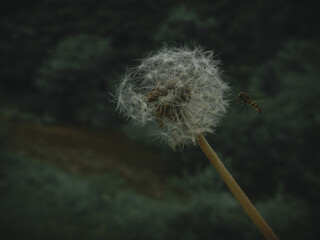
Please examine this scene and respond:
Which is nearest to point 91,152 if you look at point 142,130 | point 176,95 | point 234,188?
point 142,130

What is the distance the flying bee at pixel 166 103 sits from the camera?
0.98 metres

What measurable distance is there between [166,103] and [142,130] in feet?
22.5

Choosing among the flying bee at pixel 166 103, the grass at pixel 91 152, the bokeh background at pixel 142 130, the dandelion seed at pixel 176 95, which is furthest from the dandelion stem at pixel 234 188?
the grass at pixel 91 152

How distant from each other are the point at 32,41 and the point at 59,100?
2.28 meters

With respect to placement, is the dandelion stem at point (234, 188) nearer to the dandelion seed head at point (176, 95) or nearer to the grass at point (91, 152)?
the dandelion seed head at point (176, 95)

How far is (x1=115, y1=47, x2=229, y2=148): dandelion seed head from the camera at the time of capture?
1004 millimetres

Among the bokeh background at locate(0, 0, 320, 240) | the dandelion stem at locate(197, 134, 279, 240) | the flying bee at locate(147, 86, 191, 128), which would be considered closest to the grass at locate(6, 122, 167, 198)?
the bokeh background at locate(0, 0, 320, 240)

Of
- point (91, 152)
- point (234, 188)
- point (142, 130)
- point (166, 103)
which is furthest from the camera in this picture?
point (91, 152)

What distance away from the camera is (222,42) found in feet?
24.7

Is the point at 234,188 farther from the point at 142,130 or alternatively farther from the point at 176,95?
the point at 142,130

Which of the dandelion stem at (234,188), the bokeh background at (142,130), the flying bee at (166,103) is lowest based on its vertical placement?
the dandelion stem at (234,188)

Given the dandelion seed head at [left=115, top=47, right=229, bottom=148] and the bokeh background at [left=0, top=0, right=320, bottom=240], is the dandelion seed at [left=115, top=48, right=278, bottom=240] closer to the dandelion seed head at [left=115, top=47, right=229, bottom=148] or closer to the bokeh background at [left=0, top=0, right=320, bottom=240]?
the dandelion seed head at [left=115, top=47, right=229, bottom=148]

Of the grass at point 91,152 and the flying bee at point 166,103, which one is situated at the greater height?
the grass at point 91,152

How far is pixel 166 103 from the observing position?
3.21 feet
